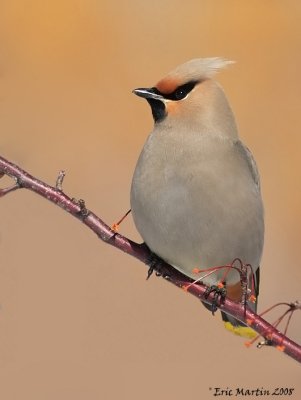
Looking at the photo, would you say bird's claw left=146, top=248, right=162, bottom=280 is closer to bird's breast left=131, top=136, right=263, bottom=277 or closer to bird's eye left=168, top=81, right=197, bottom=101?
bird's breast left=131, top=136, right=263, bottom=277

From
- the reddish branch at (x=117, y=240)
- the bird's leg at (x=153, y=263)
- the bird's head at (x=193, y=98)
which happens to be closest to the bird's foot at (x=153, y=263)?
the bird's leg at (x=153, y=263)

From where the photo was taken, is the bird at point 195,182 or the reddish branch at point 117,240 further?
the bird at point 195,182

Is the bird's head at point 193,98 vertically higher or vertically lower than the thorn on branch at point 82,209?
higher

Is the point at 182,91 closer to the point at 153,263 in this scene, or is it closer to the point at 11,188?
the point at 153,263

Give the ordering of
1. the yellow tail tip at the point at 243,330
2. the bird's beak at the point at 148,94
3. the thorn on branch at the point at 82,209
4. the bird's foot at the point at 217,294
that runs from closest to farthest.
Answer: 1. the thorn on branch at the point at 82,209
2. the bird's foot at the point at 217,294
3. the bird's beak at the point at 148,94
4. the yellow tail tip at the point at 243,330

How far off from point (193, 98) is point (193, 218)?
1.28ft

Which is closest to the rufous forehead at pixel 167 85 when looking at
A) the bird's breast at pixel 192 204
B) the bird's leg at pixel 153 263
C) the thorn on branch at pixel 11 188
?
the bird's breast at pixel 192 204

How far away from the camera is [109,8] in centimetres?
712

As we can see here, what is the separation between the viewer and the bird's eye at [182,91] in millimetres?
2703

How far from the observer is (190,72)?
2695 millimetres

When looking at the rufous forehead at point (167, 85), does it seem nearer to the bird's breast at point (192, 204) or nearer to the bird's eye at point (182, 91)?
the bird's eye at point (182, 91)

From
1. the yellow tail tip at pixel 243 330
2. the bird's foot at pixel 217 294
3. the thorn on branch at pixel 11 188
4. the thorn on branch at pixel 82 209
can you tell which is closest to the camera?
the thorn on branch at pixel 11 188

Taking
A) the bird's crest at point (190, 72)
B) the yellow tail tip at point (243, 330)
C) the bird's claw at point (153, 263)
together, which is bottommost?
the yellow tail tip at point (243, 330)

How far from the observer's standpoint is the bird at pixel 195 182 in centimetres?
268
